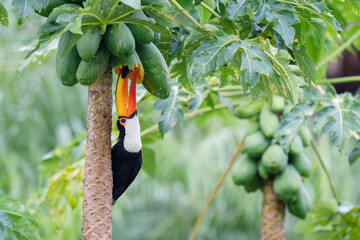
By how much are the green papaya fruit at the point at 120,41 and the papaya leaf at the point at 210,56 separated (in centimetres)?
18

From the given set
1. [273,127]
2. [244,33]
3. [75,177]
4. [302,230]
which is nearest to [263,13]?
[244,33]

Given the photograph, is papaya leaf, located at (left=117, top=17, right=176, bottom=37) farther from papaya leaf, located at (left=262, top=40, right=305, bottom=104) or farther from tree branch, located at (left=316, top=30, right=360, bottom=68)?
tree branch, located at (left=316, top=30, right=360, bottom=68)

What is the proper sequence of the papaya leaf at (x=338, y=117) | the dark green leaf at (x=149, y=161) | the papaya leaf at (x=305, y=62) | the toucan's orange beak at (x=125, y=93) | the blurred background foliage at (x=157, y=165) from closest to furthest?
the toucan's orange beak at (x=125, y=93)
the papaya leaf at (x=305, y=62)
the papaya leaf at (x=338, y=117)
the dark green leaf at (x=149, y=161)
the blurred background foliage at (x=157, y=165)

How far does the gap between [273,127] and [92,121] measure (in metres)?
0.97

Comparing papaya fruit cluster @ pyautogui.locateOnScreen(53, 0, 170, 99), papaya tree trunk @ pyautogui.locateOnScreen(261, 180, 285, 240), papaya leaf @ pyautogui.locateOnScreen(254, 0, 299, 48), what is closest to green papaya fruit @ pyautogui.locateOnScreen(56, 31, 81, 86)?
papaya fruit cluster @ pyautogui.locateOnScreen(53, 0, 170, 99)

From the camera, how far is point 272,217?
75.9 inches

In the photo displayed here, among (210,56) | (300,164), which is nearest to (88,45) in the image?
(210,56)

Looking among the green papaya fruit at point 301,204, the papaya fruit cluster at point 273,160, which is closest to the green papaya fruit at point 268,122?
the papaya fruit cluster at point 273,160

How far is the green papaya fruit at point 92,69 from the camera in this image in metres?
1.03

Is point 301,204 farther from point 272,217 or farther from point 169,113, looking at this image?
point 169,113

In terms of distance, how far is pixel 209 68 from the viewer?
3.76 ft

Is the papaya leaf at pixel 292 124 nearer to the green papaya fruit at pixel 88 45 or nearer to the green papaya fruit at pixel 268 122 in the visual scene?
the green papaya fruit at pixel 268 122

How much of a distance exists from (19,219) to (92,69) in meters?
0.71

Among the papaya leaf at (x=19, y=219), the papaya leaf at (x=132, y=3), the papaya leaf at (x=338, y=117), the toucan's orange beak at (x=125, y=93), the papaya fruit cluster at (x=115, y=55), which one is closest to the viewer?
the papaya leaf at (x=132, y=3)
